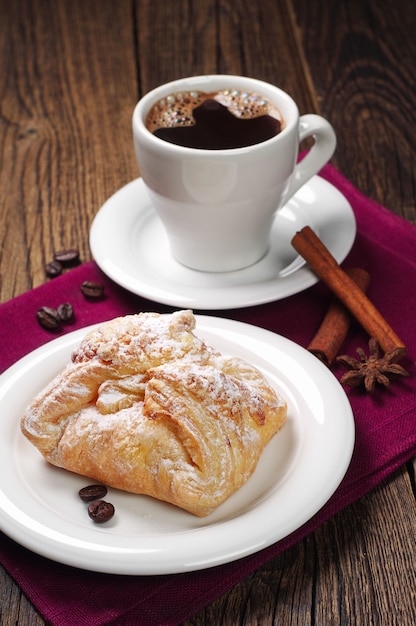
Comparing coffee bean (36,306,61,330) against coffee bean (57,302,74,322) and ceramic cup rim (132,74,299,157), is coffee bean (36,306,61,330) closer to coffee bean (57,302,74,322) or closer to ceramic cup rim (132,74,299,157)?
coffee bean (57,302,74,322)

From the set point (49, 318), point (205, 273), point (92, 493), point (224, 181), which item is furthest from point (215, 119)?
point (92, 493)

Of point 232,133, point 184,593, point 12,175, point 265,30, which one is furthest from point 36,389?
point 265,30

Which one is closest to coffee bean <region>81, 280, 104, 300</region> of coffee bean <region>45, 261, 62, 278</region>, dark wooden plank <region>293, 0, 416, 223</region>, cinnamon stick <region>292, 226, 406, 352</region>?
coffee bean <region>45, 261, 62, 278</region>

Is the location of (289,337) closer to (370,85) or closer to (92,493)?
(92,493)

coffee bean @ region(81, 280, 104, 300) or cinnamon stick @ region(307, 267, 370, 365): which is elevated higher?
cinnamon stick @ region(307, 267, 370, 365)

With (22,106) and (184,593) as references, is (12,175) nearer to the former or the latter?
(22,106)

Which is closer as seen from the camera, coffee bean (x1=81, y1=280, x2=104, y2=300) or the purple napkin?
the purple napkin
